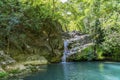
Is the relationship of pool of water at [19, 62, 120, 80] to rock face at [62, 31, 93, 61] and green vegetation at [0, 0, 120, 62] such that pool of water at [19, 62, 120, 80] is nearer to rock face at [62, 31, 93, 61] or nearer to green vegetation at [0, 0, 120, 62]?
green vegetation at [0, 0, 120, 62]

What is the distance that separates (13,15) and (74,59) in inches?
407

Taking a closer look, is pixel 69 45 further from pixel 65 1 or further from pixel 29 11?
pixel 65 1

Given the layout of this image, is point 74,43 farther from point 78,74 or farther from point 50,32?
point 78,74

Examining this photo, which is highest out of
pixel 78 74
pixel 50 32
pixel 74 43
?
pixel 50 32

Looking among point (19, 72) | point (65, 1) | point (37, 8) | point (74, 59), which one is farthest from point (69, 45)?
point (65, 1)

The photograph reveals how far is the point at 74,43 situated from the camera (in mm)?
27266

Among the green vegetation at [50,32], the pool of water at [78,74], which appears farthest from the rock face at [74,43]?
the pool of water at [78,74]

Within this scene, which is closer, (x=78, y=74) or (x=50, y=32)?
(x=78, y=74)

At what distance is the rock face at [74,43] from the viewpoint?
1019 inches

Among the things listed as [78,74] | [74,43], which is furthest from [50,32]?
[78,74]

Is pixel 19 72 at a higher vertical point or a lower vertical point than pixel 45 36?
lower

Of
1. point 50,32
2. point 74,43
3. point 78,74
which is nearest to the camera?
point 78,74

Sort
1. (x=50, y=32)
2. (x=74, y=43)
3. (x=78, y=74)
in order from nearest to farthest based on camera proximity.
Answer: (x=78, y=74), (x=50, y=32), (x=74, y=43)

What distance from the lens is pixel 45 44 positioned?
82.4ft
